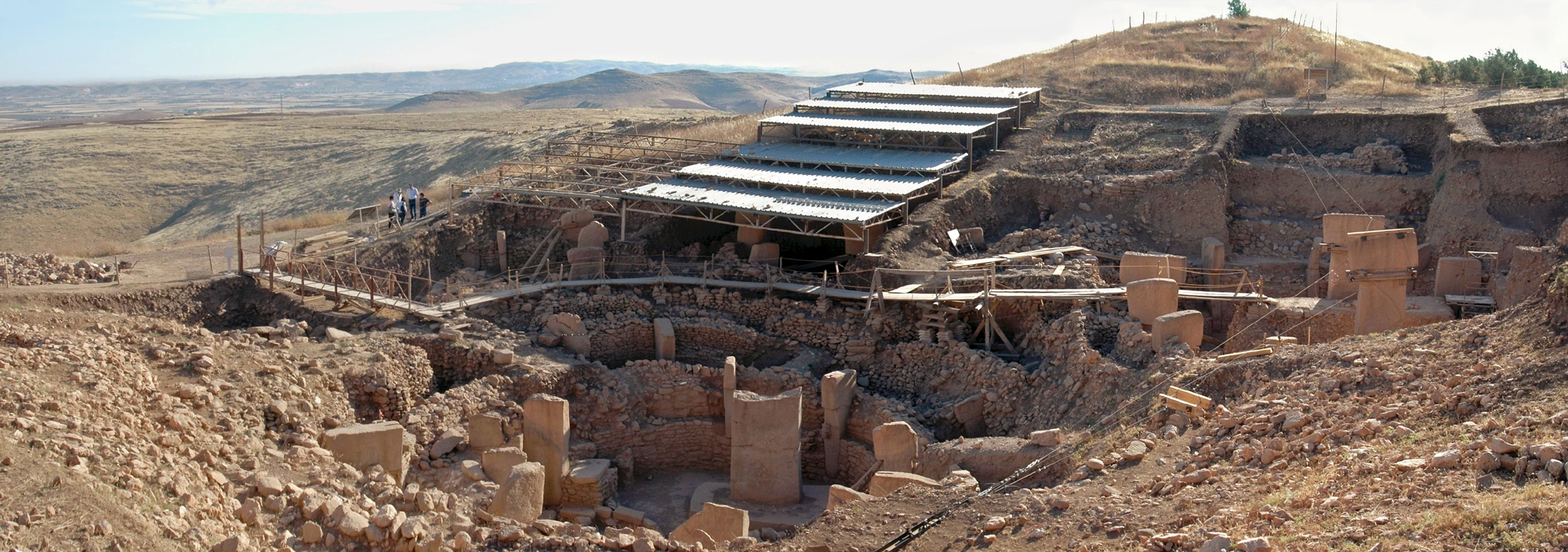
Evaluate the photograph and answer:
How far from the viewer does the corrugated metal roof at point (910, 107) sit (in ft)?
93.9

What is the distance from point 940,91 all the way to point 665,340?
1306cm

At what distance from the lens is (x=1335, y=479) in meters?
9.82

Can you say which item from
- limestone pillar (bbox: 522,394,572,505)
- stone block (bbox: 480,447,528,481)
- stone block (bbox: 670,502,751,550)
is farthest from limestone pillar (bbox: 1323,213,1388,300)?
stone block (bbox: 480,447,528,481)

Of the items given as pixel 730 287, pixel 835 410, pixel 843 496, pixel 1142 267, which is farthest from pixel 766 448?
pixel 1142 267

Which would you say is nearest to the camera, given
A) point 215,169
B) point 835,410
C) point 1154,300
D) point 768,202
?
point 1154,300

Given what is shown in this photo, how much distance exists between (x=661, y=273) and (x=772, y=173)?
157 inches

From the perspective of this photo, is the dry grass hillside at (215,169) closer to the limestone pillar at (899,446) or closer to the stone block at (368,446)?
the stone block at (368,446)

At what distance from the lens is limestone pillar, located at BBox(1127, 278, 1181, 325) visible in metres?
18.3

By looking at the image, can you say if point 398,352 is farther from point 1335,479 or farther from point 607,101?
point 607,101

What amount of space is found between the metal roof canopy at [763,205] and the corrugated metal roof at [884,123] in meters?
3.93

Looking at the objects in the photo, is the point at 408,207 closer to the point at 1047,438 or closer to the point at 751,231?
the point at 751,231

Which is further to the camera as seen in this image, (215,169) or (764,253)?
(215,169)

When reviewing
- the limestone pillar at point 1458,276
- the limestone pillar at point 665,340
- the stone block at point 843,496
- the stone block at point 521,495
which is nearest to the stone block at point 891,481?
the stone block at point 843,496

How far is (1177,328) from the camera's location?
55.3 ft
